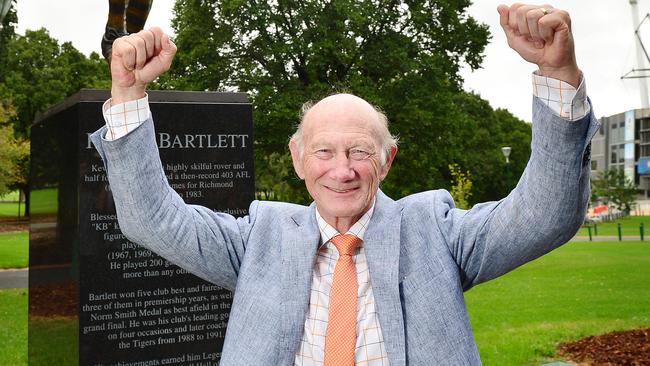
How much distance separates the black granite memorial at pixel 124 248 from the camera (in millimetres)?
4508

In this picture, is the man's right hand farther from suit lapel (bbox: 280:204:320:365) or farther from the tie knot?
the tie knot

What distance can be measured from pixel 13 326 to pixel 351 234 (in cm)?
970

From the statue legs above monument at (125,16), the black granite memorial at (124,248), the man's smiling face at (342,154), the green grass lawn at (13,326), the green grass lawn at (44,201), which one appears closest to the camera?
the man's smiling face at (342,154)

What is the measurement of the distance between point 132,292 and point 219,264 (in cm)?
241

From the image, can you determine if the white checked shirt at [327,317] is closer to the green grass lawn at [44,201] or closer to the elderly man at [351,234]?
the elderly man at [351,234]

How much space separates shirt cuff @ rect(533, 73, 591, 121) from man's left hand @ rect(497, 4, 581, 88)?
17 millimetres

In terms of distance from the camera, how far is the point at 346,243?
7.69 feet

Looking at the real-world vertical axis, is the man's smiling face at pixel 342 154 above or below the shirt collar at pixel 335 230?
above

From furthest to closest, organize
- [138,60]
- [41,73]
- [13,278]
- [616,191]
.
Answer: [616,191] → [41,73] → [13,278] → [138,60]

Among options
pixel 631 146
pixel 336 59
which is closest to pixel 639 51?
pixel 336 59

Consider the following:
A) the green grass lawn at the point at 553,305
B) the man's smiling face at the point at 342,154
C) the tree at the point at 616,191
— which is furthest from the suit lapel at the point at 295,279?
the tree at the point at 616,191

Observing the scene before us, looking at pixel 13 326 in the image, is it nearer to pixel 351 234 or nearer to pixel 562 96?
pixel 351 234

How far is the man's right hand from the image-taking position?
2088 mm

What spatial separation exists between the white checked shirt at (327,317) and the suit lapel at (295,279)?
0.03m
